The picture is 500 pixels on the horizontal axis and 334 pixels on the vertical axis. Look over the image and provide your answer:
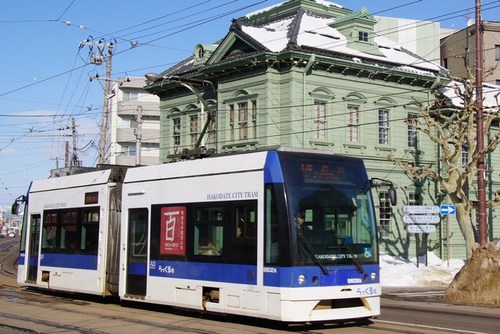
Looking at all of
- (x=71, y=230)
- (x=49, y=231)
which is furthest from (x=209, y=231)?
(x=49, y=231)

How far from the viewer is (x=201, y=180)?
13.4m

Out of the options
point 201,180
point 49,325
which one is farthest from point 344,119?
point 49,325

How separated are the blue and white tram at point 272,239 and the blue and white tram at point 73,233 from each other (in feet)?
9.26

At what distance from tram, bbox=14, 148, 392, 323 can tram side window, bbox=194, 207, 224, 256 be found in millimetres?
20

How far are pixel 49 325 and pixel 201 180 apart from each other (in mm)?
3882

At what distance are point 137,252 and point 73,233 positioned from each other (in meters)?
3.53

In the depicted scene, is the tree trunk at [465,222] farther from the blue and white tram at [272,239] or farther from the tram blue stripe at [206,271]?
the tram blue stripe at [206,271]

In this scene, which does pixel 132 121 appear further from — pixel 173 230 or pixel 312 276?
pixel 312 276

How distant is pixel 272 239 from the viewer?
1149cm

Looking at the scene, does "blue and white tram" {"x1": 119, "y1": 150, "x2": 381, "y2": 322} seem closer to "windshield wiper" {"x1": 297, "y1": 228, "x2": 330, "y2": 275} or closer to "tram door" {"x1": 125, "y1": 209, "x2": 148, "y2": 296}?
"windshield wiper" {"x1": 297, "y1": 228, "x2": 330, "y2": 275}

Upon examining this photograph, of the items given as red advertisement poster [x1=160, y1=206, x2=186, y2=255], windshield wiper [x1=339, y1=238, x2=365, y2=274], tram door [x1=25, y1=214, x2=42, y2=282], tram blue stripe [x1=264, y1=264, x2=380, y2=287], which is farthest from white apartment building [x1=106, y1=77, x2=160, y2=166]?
tram blue stripe [x1=264, y1=264, x2=380, y2=287]

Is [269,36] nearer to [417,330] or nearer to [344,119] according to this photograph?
[344,119]

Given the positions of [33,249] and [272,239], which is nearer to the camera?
[272,239]

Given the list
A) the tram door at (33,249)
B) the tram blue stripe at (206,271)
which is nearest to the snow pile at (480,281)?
the tram blue stripe at (206,271)
